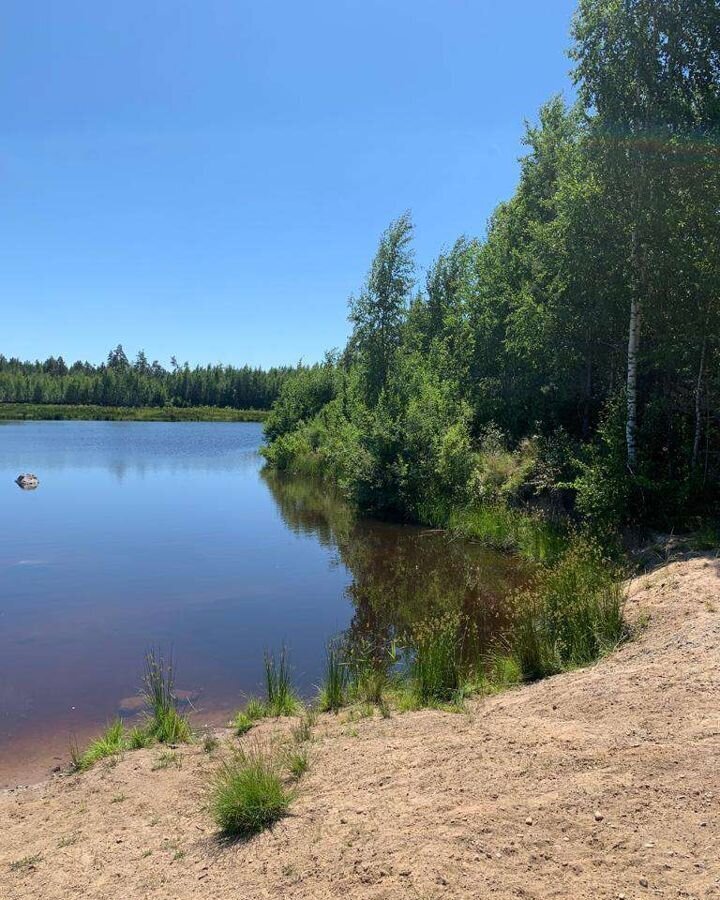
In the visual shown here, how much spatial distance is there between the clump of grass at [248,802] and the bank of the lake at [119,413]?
11912 centimetres

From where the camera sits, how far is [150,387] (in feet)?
490

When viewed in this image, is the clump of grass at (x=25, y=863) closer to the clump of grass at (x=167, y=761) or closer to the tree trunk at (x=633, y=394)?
the clump of grass at (x=167, y=761)

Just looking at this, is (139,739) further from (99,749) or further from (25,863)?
(25,863)

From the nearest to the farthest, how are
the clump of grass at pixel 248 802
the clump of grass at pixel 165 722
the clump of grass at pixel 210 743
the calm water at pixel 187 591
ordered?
the clump of grass at pixel 248 802, the clump of grass at pixel 210 743, the clump of grass at pixel 165 722, the calm water at pixel 187 591

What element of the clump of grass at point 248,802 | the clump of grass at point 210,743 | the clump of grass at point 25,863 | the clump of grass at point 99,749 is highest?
the clump of grass at point 248,802

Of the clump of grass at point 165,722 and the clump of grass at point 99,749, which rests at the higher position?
the clump of grass at point 165,722

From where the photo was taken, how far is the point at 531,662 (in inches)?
329

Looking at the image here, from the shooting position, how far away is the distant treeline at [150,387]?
142 m

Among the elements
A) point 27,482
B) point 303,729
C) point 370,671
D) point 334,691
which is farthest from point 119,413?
point 303,729

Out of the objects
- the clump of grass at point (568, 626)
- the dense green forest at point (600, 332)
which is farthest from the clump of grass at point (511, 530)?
the clump of grass at point (568, 626)

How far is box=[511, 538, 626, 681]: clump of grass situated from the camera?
8.22 m

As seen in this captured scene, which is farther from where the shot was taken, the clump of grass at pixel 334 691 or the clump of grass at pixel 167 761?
the clump of grass at pixel 334 691

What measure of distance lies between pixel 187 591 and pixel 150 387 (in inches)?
5632

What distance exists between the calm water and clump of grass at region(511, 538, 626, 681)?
259 centimetres
